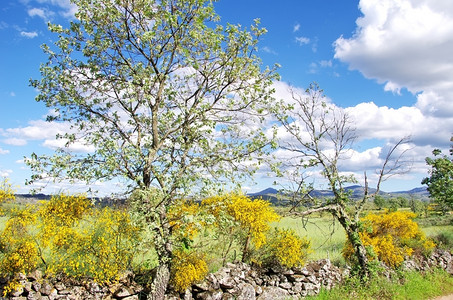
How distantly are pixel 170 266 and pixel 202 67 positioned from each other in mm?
7175

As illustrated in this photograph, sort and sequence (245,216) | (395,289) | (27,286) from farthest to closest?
(395,289), (245,216), (27,286)

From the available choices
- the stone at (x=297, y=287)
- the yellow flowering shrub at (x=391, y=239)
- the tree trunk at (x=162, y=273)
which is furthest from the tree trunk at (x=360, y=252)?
the tree trunk at (x=162, y=273)

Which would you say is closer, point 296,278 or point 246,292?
point 246,292

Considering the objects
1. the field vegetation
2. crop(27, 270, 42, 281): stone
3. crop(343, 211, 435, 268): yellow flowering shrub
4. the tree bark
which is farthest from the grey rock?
crop(27, 270, 42, 281): stone

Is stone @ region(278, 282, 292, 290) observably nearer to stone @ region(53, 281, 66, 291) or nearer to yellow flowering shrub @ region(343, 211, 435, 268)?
yellow flowering shrub @ region(343, 211, 435, 268)

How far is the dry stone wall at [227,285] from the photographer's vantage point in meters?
9.59

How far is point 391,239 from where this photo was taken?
15867mm

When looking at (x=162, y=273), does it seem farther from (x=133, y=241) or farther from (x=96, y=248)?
(x=96, y=248)

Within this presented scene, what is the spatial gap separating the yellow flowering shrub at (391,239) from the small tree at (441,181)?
16.5 metres

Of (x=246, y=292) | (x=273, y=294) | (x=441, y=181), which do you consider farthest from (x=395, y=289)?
(x=441, y=181)

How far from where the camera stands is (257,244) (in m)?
11.9

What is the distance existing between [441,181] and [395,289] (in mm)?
25306

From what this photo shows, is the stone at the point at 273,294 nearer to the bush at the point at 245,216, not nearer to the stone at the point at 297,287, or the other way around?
the stone at the point at 297,287

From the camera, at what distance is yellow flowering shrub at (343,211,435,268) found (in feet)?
50.0
